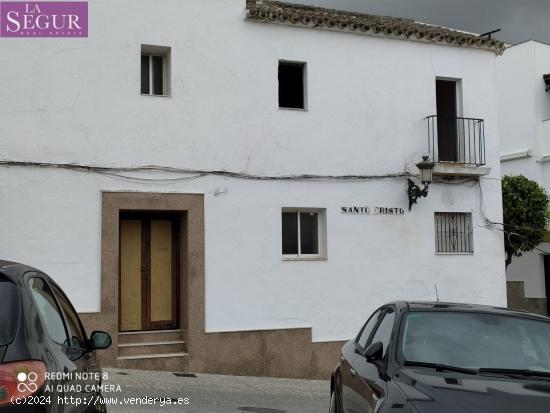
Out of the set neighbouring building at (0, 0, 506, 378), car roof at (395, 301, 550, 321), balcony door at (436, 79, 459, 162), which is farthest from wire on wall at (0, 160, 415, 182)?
car roof at (395, 301, 550, 321)

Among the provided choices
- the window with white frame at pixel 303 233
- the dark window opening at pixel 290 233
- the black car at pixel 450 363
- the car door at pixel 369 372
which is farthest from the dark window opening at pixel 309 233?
the black car at pixel 450 363

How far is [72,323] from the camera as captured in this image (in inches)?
188

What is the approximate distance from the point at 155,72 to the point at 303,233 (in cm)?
398

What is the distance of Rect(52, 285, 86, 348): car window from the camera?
456 cm

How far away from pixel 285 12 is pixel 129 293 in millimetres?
5803

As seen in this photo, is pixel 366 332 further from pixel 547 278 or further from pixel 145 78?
pixel 547 278

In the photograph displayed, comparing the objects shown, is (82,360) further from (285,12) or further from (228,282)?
(285,12)

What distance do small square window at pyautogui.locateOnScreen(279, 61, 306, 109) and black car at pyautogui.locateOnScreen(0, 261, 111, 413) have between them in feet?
27.0

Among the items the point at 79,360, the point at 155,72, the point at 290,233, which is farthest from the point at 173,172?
the point at 79,360

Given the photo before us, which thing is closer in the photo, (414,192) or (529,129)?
(414,192)

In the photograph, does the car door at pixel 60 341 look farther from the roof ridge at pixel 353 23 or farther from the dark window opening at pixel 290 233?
the roof ridge at pixel 353 23

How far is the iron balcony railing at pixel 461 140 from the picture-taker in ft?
43.3

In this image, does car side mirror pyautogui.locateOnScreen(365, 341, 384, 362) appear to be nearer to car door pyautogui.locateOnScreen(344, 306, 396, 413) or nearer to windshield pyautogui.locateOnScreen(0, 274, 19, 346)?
car door pyautogui.locateOnScreen(344, 306, 396, 413)

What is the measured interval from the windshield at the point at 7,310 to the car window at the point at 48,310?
218mm
